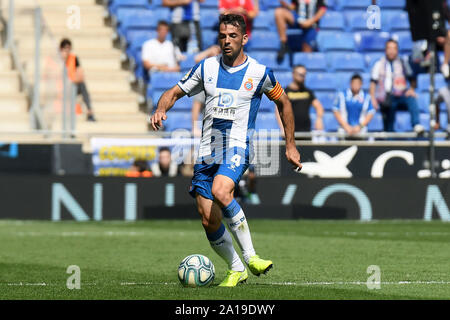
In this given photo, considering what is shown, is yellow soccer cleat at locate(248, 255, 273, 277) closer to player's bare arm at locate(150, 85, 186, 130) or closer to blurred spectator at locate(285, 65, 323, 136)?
player's bare arm at locate(150, 85, 186, 130)

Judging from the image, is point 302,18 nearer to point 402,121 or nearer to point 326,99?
point 326,99

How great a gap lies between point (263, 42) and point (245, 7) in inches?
33.3

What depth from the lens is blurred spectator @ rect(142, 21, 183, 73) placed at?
64.8ft

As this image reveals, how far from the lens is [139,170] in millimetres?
17000

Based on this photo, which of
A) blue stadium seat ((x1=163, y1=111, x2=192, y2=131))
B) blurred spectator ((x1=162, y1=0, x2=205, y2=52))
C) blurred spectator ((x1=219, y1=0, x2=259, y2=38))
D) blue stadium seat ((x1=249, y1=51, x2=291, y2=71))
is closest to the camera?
blue stadium seat ((x1=163, y1=111, x2=192, y2=131))

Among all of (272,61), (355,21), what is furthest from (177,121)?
(355,21)

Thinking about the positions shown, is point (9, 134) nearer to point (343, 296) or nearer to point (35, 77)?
point (35, 77)

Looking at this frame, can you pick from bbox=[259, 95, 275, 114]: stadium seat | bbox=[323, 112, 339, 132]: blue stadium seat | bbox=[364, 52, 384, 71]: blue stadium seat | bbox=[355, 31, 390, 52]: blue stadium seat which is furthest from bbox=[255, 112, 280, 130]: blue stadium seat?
bbox=[355, 31, 390, 52]: blue stadium seat

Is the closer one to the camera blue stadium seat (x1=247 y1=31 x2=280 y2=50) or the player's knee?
the player's knee

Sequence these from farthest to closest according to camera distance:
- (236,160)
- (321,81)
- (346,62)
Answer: (346,62), (321,81), (236,160)

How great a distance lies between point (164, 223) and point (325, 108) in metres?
4.80

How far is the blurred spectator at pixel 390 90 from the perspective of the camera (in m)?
18.8

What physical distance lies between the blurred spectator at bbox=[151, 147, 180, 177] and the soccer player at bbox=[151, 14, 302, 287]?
26.0ft

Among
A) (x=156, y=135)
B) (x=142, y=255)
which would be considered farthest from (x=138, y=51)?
(x=142, y=255)
